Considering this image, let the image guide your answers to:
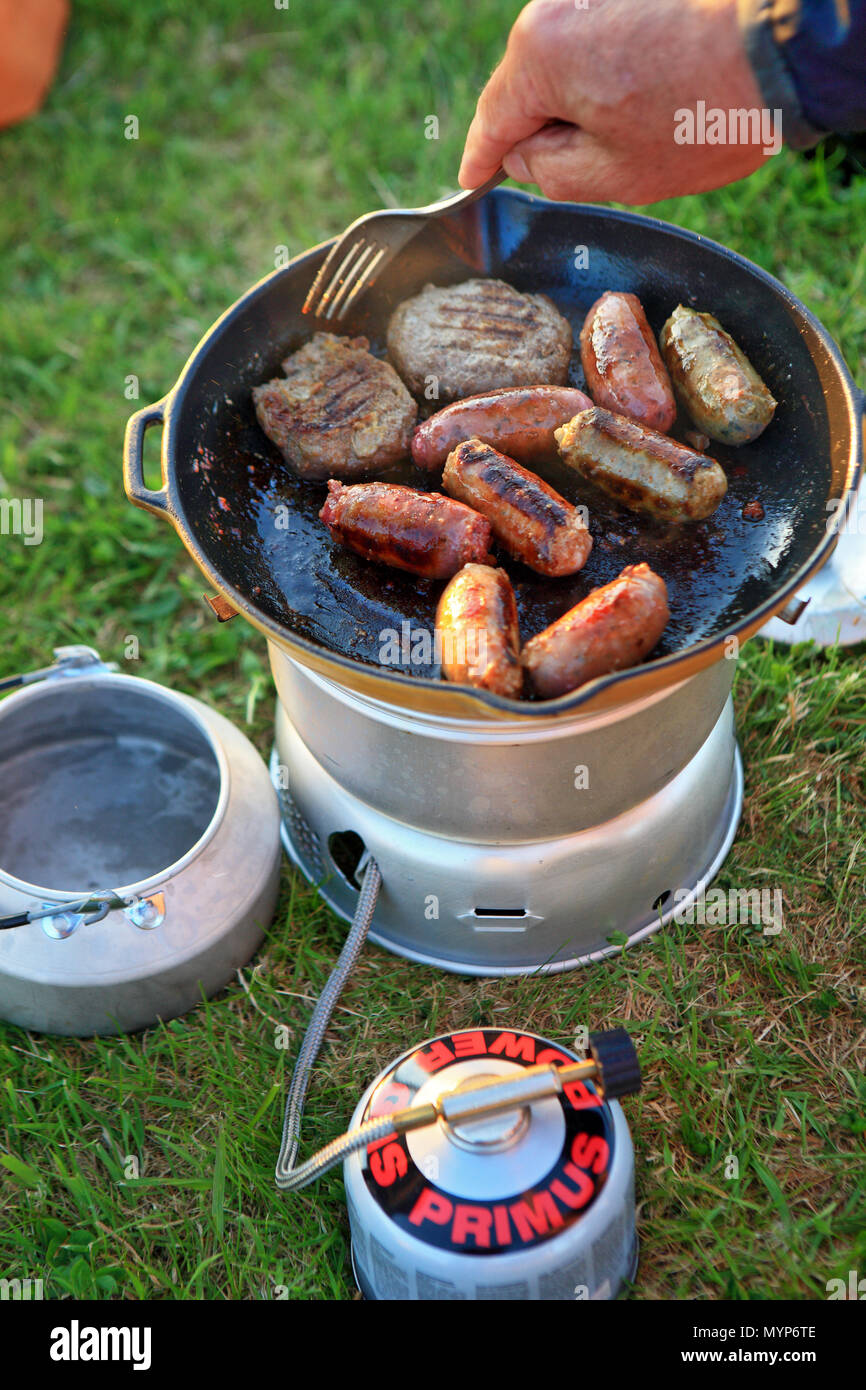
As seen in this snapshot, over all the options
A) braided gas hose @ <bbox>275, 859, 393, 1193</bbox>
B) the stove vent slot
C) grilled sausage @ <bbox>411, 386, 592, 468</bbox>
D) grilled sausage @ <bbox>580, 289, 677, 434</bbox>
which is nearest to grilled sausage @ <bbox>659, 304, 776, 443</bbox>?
grilled sausage @ <bbox>580, 289, 677, 434</bbox>

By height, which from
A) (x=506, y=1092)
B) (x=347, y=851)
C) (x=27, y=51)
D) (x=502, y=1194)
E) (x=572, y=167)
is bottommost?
(x=347, y=851)

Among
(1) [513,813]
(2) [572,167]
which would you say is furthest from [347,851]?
(2) [572,167]

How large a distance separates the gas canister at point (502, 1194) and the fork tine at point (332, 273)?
220cm

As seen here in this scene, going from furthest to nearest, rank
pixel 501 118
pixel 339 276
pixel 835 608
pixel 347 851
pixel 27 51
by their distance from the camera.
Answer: pixel 27 51 → pixel 835 608 → pixel 347 851 → pixel 339 276 → pixel 501 118

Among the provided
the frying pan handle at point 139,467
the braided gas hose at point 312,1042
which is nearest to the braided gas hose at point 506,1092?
the braided gas hose at point 312,1042

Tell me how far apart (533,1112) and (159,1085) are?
3.98 ft

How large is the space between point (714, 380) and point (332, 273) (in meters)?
1.18

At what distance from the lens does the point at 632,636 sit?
2.34m

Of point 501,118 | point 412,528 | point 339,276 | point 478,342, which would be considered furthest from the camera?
point 339,276

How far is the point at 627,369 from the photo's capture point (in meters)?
2.83

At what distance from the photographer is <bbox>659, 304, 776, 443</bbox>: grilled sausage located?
2.78 meters

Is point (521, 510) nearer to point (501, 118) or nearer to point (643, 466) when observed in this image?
point (643, 466)
